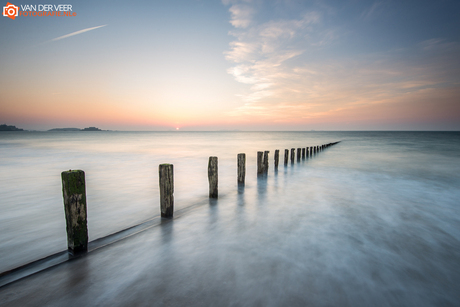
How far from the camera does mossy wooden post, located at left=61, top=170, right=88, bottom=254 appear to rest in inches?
131

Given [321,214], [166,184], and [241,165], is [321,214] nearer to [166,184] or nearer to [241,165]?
[241,165]

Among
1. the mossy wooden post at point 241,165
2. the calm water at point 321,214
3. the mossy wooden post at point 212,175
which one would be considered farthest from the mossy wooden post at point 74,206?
the mossy wooden post at point 241,165

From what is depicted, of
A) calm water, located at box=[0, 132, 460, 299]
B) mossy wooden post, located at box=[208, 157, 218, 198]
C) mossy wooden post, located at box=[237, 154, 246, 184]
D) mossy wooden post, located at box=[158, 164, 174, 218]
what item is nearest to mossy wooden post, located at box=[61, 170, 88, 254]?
calm water, located at box=[0, 132, 460, 299]

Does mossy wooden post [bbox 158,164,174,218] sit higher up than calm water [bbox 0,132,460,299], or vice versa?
mossy wooden post [bbox 158,164,174,218]

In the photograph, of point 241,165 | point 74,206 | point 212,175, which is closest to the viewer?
point 74,206

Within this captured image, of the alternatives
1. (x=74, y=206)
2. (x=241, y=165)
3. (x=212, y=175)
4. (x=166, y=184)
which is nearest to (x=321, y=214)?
(x=212, y=175)

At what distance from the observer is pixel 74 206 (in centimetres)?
338

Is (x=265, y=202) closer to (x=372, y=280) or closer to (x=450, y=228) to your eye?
(x=372, y=280)

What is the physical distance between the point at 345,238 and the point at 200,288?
3.16 meters

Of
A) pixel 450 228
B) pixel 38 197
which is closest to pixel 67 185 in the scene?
pixel 38 197

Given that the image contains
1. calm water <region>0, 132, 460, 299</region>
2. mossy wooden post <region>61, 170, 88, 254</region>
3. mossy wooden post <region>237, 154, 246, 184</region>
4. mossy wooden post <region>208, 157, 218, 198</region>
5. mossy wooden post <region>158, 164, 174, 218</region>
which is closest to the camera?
mossy wooden post <region>61, 170, 88, 254</region>

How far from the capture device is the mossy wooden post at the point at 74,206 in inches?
131

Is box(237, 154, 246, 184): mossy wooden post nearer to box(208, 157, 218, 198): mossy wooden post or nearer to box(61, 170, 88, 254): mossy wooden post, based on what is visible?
box(208, 157, 218, 198): mossy wooden post

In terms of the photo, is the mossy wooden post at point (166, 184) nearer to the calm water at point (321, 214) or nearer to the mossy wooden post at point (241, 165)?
the calm water at point (321, 214)
